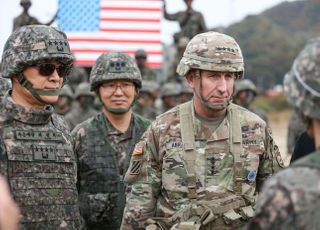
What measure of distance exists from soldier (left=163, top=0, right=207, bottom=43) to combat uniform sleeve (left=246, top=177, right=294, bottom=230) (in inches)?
623

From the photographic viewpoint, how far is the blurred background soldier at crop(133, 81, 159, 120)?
15.3 meters

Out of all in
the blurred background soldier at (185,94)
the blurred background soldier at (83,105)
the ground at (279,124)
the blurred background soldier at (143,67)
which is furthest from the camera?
the ground at (279,124)

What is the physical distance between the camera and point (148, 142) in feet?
19.0

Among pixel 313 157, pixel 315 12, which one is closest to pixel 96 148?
pixel 313 157

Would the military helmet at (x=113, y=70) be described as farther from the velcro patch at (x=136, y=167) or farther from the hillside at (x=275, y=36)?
the hillside at (x=275, y=36)

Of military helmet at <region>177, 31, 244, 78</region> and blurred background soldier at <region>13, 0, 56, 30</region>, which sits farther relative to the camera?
blurred background soldier at <region>13, 0, 56, 30</region>

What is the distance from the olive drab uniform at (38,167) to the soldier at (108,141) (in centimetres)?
185

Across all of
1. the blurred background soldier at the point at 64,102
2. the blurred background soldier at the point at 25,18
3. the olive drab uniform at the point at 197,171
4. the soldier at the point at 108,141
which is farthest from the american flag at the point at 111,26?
the olive drab uniform at the point at 197,171

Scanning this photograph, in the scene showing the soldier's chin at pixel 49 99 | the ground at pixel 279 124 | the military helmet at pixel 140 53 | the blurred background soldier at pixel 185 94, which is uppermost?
the soldier's chin at pixel 49 99

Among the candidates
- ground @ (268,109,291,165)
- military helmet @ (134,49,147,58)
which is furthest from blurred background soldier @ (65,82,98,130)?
ground @ (268,109,291,165)

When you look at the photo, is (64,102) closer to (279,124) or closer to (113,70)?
(113,70)

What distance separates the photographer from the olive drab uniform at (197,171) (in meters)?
5.48

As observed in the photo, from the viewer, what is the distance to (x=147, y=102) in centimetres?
1589

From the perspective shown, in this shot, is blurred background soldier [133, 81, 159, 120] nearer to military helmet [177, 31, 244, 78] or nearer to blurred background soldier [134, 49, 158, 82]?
blurred background soldier [134, 49, 158, 82]
